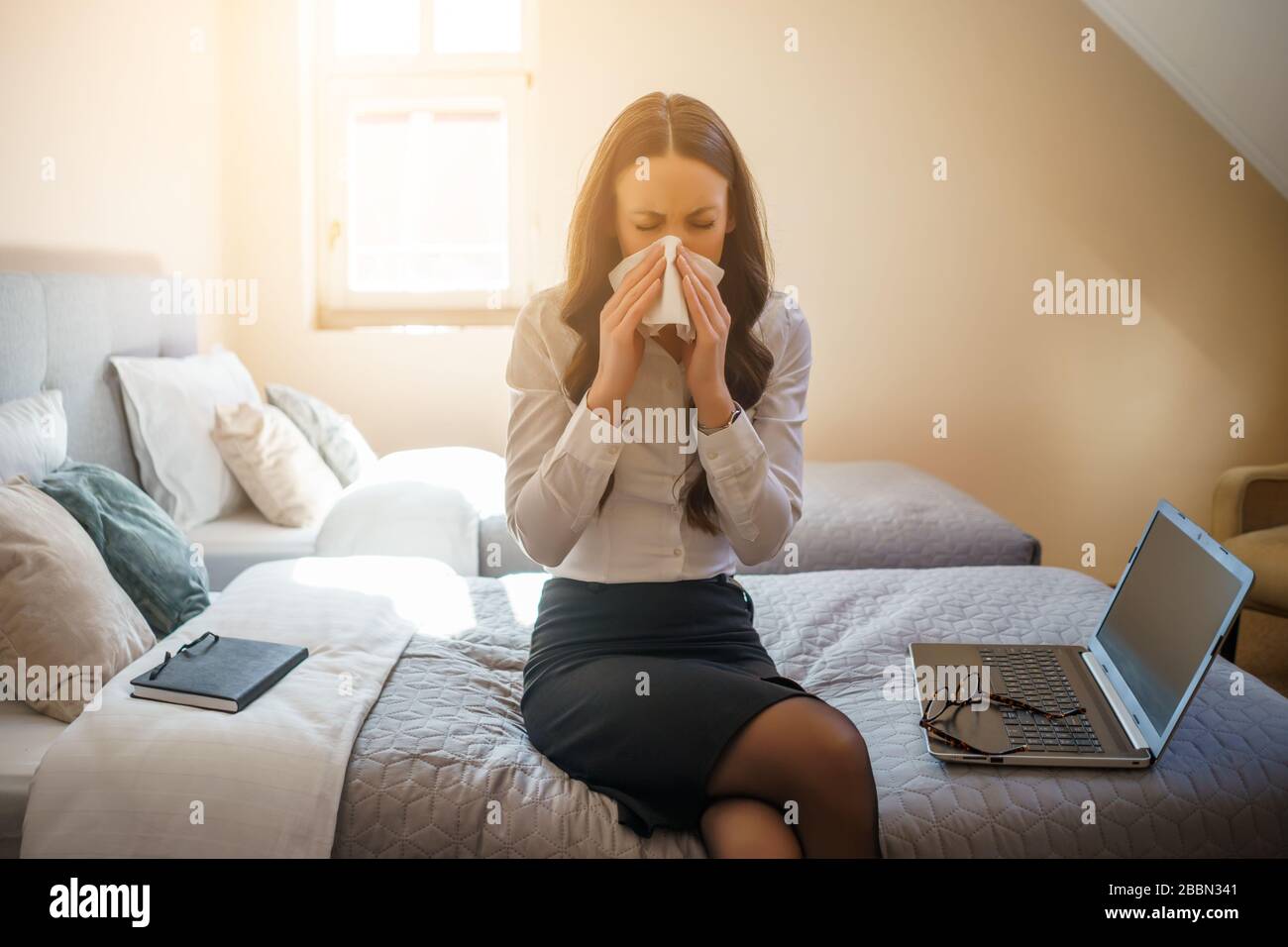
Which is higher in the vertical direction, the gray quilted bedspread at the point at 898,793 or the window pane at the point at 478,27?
the window pane at the point at 478,27

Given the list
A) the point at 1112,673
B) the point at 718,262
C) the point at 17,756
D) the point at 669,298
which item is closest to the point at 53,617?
the point at 17,756

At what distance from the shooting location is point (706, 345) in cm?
132

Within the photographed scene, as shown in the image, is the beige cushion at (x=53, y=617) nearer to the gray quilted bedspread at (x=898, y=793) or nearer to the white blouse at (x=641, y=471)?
the gray quilted bedspread at (x=898, y=793)

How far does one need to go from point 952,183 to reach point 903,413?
0.79m

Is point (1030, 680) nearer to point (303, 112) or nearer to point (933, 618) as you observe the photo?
point (933, 618)

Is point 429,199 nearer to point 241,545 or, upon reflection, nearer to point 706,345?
point 241,545

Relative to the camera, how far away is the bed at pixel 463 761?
3.70 feet

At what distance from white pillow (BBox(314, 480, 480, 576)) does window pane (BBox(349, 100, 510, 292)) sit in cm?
141

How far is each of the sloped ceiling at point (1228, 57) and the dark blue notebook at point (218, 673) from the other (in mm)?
2846

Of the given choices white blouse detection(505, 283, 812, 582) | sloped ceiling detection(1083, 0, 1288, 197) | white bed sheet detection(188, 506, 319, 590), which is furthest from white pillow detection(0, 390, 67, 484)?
sloped ceiling detection(1083, 0, 1288, 197)

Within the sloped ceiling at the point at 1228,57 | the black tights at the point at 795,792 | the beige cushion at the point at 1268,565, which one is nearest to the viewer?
the black tights at the point at 795,792

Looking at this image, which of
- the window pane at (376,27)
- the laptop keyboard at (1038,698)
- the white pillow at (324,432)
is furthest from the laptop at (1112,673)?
the window pane at (376,27)

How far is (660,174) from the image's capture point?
4.44 ft

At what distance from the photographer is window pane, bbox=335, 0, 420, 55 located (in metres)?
3.53
